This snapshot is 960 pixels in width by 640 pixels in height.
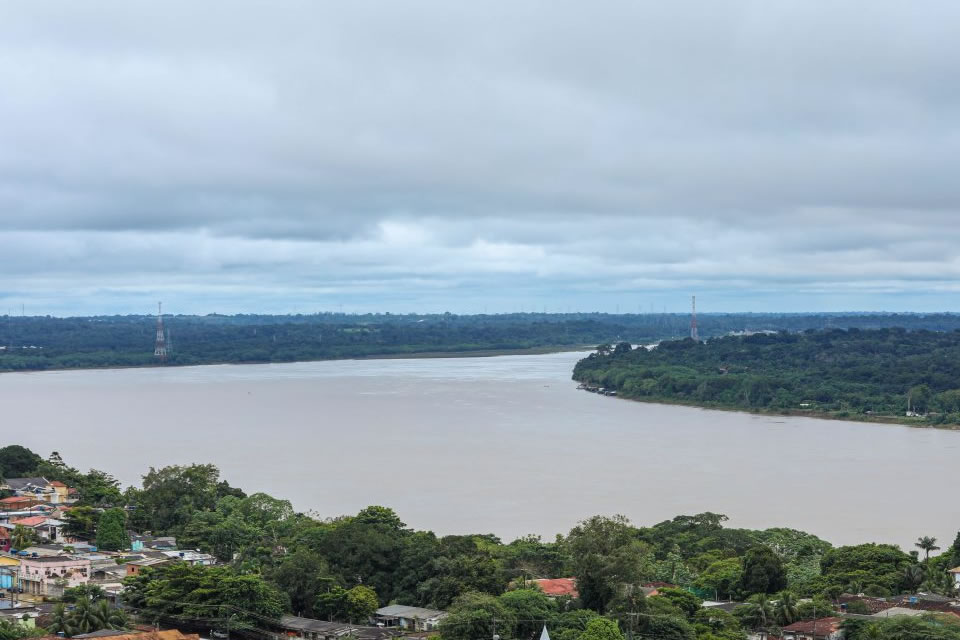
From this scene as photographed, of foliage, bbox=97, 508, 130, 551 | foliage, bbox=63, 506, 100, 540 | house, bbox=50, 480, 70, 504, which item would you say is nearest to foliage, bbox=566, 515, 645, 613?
foliage, bbox=97, 508, 130, 551

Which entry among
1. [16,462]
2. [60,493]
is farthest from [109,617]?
[16,462]

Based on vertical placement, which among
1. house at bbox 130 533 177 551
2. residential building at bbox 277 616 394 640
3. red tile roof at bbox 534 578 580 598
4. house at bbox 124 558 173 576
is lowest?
residential building at bbox 277 616 394 640

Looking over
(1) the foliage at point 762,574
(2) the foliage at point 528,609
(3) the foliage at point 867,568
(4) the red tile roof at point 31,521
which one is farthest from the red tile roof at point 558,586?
(4) the red tile roof at point 31,521

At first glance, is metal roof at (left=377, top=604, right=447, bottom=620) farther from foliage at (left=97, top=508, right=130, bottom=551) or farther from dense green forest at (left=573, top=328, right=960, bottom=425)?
dense green forest at (left=573, top=328, right=960, bottom=425)

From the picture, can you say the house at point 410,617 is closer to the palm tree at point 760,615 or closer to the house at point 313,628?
the house at point 313,628

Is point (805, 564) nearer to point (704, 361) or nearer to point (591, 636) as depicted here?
point (591, 636)

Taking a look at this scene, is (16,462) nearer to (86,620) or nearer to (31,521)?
(31,521)

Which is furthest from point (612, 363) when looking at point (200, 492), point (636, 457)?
point (200, 492)
